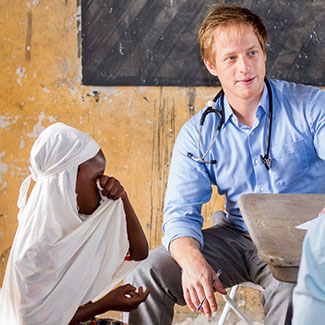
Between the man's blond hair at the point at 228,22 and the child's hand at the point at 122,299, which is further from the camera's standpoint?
the man's blond hair at the point at 228,22

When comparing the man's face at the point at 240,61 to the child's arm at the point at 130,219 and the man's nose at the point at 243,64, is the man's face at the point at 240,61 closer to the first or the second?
the man's nose at the point at 243,64

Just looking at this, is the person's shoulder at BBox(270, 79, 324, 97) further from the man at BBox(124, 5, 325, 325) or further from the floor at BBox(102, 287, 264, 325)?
A: the floor at BBox(102, 287, 264, 325)

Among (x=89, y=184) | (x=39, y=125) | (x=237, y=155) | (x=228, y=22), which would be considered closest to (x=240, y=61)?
(x=228, y=22)

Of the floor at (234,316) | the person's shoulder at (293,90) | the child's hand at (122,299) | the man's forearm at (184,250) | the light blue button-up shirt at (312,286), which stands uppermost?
the person's shoulder at (293,90)

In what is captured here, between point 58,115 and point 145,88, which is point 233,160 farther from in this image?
point 58,115

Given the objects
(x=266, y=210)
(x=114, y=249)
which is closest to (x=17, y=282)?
(x=114, y=249)

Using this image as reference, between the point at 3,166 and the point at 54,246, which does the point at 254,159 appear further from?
the point at 3,166

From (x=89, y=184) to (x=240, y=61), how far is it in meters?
0.80

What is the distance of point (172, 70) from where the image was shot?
2.64 m

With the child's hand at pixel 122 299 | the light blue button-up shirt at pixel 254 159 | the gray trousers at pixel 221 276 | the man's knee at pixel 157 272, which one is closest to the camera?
the child's hand at pixel 122 299

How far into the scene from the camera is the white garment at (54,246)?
1.48m

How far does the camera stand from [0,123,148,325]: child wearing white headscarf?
1.48m

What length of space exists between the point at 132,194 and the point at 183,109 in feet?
1.70

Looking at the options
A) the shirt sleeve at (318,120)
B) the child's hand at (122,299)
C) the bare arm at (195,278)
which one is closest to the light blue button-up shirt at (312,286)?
the bare arm at (195,278)
